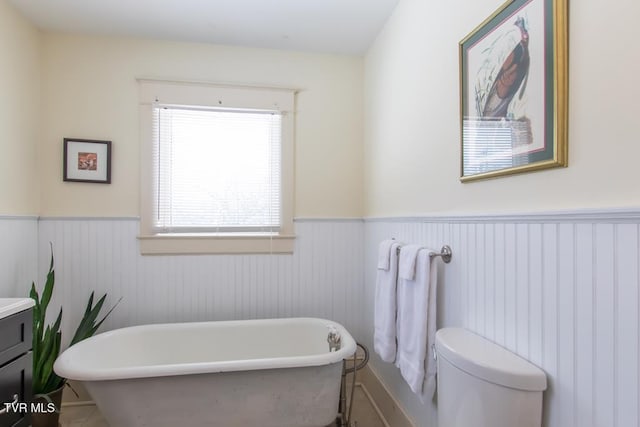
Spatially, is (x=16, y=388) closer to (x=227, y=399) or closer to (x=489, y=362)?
(x=227, y=399)

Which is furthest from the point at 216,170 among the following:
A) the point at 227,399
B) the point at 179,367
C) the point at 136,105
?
the point at 227,399

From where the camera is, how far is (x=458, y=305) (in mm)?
1362

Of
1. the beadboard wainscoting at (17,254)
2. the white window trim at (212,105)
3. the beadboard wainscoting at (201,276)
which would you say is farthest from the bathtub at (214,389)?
the white window trim at (212,105)

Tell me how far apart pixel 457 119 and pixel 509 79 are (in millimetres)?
304

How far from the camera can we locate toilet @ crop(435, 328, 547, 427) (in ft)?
3.02

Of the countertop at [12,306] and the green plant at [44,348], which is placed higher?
the countertop at [12,306]

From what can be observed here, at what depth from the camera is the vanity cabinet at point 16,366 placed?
127 cm

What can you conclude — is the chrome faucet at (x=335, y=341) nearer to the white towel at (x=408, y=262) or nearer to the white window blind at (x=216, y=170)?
the white towel at (x=408, y=262)

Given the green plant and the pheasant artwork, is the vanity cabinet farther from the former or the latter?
the pheasant artwork

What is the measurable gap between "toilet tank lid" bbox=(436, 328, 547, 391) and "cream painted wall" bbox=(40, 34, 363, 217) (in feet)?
4.90

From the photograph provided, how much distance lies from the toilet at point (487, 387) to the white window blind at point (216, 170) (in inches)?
64.0

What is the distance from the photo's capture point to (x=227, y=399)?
1604 mm

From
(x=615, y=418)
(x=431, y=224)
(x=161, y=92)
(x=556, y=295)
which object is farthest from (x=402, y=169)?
(x=161, y=92)

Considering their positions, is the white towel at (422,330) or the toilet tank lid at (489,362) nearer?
the toilet tank lid at (489,362)
